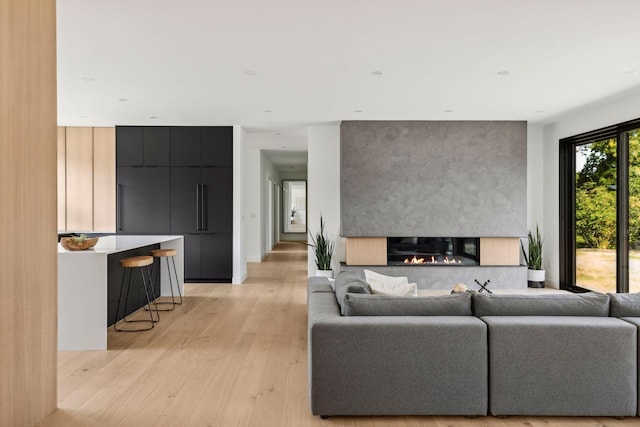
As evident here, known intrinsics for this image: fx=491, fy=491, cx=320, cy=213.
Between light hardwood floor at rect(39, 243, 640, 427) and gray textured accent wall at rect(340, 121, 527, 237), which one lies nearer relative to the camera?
light hardwood floor at rect(39, 243, 640, 427)

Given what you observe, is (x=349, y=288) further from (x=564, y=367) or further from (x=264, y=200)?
(x=264, y=200)

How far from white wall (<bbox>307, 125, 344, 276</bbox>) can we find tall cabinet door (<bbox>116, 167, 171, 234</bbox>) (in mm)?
2266

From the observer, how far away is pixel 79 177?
25.5ft

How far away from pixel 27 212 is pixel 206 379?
158 centimetres

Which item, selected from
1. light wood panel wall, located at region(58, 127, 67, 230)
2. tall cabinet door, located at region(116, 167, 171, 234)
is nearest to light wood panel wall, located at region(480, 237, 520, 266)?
tall cabinet door, located at region(116, 167, 171, 234)

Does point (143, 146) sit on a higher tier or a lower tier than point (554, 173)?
higher

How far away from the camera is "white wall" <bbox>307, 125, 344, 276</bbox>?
25.1ft

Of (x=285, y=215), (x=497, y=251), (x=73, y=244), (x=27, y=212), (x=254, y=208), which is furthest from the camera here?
(x=285, y=215)

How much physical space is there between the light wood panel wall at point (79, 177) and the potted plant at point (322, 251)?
3.60 m

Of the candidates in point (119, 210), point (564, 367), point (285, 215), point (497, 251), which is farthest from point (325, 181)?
point (285, 215)

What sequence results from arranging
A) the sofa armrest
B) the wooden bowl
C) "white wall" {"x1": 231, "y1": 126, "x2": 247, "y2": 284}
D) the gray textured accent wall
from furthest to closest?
"white wall" {"x1": 231, "y1": 126, "x2": 247, "y2": 284} → the gray textured accent wall → the wooden bowl → the sofa armrest

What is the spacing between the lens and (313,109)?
6.32 metres

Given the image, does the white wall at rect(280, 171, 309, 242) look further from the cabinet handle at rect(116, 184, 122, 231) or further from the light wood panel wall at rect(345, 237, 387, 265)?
the light wood panel wall at rect(345, 237, 387, 265)

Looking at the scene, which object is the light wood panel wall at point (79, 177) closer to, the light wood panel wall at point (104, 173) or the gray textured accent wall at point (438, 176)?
the light wood panel wall at point (104, 173)
